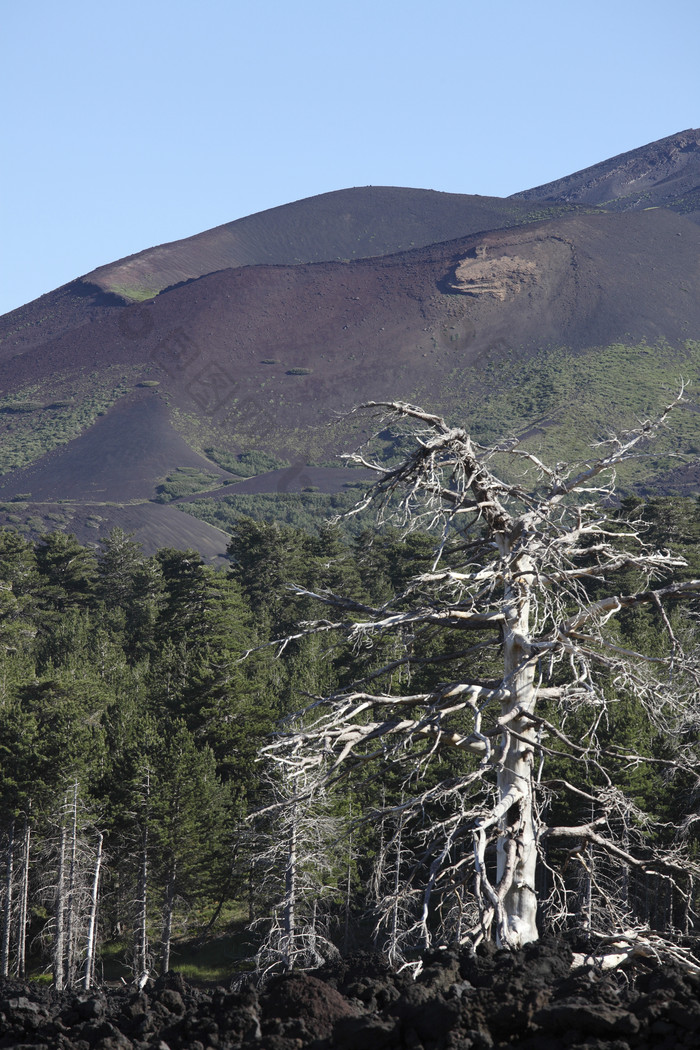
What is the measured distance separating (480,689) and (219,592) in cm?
3964

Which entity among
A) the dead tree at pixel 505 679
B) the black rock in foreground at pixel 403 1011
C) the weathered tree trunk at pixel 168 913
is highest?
the dead tree at pixel 505 679

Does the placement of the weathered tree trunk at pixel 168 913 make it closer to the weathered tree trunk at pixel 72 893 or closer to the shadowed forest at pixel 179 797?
the shadowed forest at pixel 179 797

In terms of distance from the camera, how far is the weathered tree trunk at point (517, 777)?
5.86 meters

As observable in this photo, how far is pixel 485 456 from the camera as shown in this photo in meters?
6.30

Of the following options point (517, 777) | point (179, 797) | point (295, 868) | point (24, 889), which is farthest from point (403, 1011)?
point (179, 797)

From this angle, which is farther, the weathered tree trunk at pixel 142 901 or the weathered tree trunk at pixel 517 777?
the weathered tree trunk at pixel 142 901

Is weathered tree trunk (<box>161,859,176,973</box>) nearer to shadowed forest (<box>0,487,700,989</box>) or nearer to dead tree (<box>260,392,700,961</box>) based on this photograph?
shadowed forest (<box>0,487,700,989</box>)

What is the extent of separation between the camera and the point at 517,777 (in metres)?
6.03

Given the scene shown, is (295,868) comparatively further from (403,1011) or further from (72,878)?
(403,1011)

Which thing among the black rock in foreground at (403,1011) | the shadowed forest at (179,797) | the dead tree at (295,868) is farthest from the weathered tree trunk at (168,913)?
the black rock in foreground at (403,1011)

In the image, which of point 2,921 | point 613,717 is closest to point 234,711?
point 2,921

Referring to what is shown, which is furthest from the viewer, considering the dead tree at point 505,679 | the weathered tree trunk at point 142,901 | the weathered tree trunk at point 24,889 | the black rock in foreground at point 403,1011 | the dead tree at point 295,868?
the weathered tree trunk at point 142,901

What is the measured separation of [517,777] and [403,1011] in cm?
169

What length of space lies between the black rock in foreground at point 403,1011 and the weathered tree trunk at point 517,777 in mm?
352
